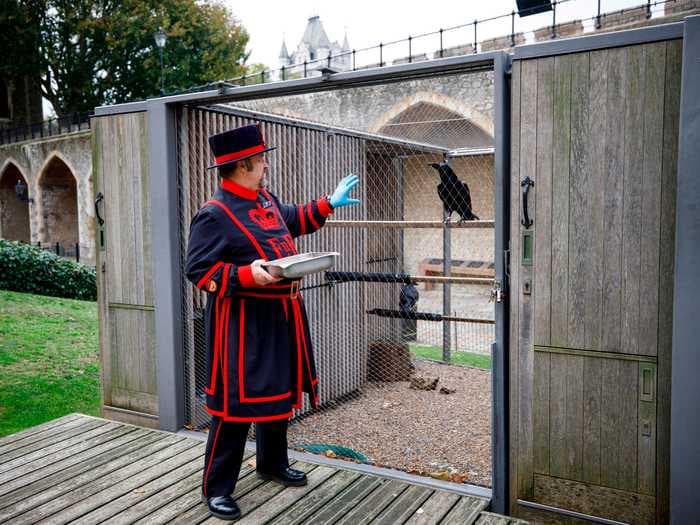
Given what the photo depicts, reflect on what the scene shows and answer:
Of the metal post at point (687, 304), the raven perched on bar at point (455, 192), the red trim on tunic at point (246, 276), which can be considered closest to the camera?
the metal post at point (687, 304)

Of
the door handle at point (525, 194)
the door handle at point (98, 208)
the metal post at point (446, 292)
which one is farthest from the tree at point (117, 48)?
the door handle at point (525, 194)

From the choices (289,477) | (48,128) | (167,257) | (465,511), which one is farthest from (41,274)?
(48,128)

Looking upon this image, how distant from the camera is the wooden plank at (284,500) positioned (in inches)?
130

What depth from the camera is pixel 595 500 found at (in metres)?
3.19

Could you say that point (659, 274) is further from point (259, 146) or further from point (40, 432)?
point (40, 432)

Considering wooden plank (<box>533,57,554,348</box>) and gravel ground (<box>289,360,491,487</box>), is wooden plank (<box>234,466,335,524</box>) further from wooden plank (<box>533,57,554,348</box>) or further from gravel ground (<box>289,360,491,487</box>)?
wooden plank (<box>533,57,554,348</box>)

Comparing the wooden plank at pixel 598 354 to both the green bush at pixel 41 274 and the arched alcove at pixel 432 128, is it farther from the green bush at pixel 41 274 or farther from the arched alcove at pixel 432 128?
the arched alcove at pixel 432 128

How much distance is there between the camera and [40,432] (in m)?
4.58

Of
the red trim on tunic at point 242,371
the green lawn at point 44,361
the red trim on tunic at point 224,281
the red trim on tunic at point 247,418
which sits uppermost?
the red trim on tunic at point 224,281

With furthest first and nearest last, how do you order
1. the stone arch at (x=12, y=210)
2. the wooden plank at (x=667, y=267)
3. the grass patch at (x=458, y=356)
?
the stone arch at (x=12, y=210) → the grass patch at (x=458, y=356) → the wooden plank at (x=667, y=267)

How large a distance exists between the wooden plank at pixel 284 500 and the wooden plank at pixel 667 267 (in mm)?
1840

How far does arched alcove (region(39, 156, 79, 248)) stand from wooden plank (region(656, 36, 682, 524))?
26.4m

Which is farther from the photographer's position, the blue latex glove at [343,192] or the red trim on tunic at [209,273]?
the blue latex glove at [343,192]

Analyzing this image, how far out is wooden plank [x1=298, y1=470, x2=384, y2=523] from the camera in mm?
3297
